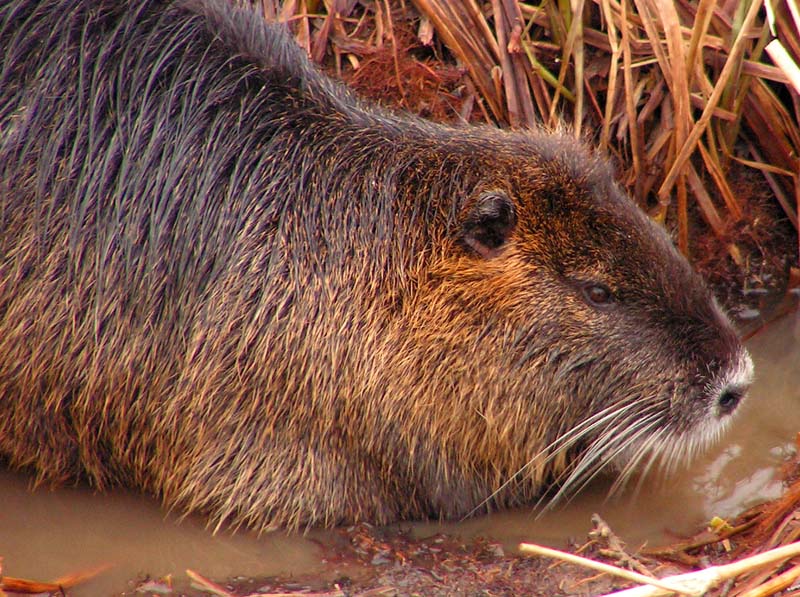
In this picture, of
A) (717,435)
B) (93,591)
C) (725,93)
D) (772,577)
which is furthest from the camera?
(725,93)

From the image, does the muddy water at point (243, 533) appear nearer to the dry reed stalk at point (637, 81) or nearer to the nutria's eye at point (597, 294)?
the nutria's eye at point (597, 294)


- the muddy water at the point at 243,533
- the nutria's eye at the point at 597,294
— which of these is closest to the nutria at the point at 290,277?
the nutria's eye at the point at 597,294

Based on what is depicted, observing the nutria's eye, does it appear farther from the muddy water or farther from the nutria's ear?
the muddy water

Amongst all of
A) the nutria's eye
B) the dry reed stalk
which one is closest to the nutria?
the nutria's eye

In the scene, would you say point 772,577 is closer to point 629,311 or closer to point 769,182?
point 629,311

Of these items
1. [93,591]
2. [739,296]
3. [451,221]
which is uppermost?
[451,221]

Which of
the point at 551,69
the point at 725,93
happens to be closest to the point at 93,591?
the point at 551,69

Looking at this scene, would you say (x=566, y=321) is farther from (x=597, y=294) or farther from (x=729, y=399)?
(x=729, y=399)

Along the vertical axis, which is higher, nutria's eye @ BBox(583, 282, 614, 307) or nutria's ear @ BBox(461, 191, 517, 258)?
nutria's ear @ BBox(461, 191, 517, 258)
